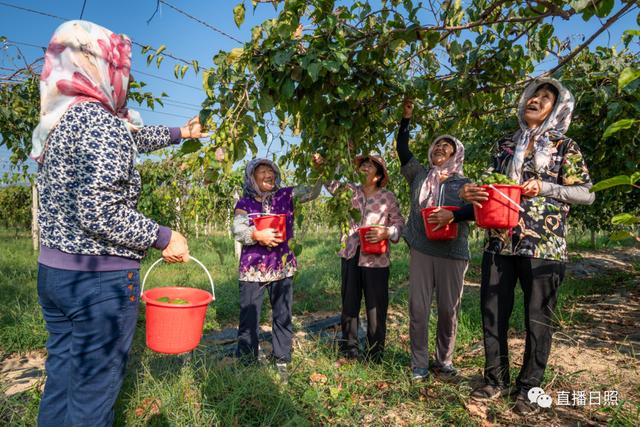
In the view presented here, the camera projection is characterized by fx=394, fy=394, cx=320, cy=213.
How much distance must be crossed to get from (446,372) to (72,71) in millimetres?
2565

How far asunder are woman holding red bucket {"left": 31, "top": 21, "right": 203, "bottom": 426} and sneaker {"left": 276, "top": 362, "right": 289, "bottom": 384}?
1.16m

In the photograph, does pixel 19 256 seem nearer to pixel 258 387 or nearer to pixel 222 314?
pixel 222 314

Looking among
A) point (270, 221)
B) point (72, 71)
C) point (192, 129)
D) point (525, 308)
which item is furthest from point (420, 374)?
point (72, 71)

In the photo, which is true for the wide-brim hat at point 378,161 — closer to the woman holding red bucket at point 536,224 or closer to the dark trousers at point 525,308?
the woman holding red bucket at point 536,224

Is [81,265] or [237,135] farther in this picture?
[237,135]

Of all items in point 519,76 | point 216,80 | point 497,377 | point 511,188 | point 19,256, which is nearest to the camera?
point 216,80

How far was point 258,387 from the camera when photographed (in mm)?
2191

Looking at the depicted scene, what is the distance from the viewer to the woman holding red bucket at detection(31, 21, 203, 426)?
1270 mm

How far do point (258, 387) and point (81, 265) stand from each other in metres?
1.27

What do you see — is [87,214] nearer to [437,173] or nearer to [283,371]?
[283,371]

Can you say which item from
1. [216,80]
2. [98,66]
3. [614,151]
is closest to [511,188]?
[216,80]

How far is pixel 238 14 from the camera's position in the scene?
1.64 metres

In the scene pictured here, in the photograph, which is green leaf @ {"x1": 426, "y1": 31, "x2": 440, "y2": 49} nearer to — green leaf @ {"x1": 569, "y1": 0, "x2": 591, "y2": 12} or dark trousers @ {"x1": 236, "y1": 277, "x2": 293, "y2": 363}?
green leaf @ {"x1": 569, "y1": 0, "x2": 591, "y2": 12}

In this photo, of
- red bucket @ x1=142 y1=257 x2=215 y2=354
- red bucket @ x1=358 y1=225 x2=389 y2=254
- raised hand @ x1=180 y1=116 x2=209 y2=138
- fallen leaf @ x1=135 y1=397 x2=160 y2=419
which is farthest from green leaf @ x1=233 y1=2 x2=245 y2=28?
fallen leaf @ x1=135 y1=397 x2=160 y2=419
